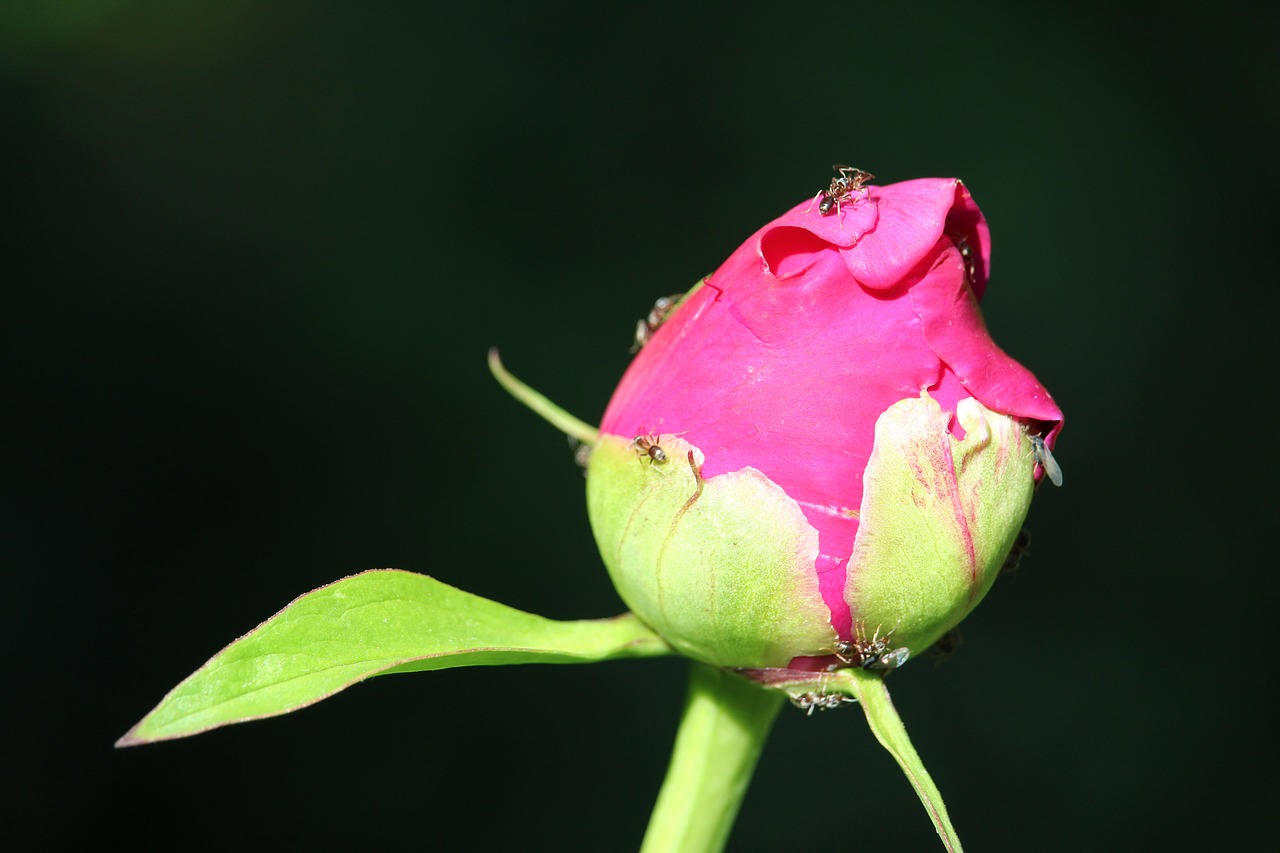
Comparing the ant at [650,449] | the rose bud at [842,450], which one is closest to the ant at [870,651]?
the rose bud at [842,450]

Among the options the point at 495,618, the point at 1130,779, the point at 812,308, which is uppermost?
the point at 812,308

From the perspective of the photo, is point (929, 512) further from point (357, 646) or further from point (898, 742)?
point (357, 646)

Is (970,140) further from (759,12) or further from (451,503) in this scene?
(451,503)

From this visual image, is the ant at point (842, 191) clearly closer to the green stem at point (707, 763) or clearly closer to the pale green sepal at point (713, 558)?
the pale green sepal at point (713, 558)

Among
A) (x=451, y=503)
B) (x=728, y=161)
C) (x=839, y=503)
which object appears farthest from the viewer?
(x=728, y=161)

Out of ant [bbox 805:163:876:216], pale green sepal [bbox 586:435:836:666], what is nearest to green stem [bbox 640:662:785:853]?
pale green sepal [bbox 586:435:836:666]

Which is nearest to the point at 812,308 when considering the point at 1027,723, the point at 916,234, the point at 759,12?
the point at 916,234

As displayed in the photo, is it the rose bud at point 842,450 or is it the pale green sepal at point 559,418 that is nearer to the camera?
the rose bud at point 842,450
